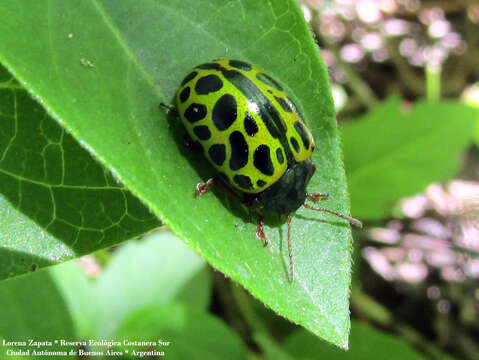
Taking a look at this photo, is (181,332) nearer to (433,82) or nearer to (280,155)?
(280,155)

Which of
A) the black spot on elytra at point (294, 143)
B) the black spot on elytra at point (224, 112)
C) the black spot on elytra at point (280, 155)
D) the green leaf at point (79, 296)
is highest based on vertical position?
the black spot on elytra at point (224, 112)

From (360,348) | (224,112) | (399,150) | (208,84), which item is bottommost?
(360,348)

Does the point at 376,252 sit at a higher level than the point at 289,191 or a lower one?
lower

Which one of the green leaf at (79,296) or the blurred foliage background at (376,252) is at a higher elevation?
the green leaf at (79,296)

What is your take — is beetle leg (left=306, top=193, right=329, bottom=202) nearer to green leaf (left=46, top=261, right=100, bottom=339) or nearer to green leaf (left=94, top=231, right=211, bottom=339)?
green leaf (left=94, top=231, right=211, bottom=339)

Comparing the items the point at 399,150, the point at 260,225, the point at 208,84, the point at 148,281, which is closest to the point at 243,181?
the point at 260,225

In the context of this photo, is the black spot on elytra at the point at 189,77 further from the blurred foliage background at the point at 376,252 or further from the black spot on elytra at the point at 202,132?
the blurred foliage background at the point at 376,252

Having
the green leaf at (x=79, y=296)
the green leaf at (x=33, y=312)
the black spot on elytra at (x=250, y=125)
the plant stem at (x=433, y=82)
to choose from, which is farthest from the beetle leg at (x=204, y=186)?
the plant stem at (x=433, y=82)
